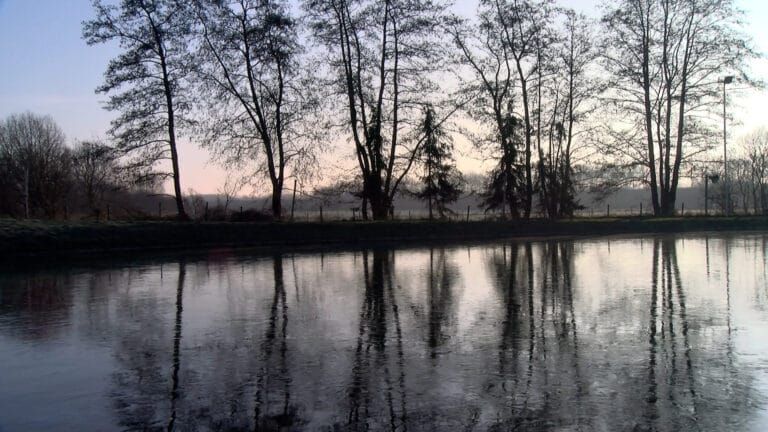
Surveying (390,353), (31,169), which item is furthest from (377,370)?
(31,169)

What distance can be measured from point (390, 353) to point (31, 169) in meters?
50.0

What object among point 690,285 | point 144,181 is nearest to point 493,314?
point 690,285

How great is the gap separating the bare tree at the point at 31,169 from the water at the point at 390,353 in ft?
98.8

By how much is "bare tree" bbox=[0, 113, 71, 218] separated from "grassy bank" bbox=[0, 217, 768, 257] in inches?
525

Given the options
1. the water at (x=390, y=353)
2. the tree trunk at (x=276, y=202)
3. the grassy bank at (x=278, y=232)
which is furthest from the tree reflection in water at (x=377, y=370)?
the tree trunk at (x=276, y=202)

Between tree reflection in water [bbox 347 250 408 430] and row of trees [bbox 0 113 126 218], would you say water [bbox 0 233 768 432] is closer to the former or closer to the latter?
tree reflection in water [bbox 347 250 408 430]

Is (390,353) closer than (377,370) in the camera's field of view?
No

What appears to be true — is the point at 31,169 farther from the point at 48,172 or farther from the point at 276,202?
the point at 276,202

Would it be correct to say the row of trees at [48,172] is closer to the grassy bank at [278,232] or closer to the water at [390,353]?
the grassy bank at [278,232]

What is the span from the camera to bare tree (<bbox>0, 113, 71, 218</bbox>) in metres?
42.9

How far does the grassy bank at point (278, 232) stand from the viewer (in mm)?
24516

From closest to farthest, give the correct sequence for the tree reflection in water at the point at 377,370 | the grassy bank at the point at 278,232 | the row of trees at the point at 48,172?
the tree reflection in water at the point at 377,370 < the grassy bank at the point at 278,232 < the row of trees at the point at 48,172

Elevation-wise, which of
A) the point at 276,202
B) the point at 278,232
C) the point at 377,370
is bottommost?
the point at 377,370

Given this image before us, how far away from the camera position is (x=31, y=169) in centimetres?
4984
